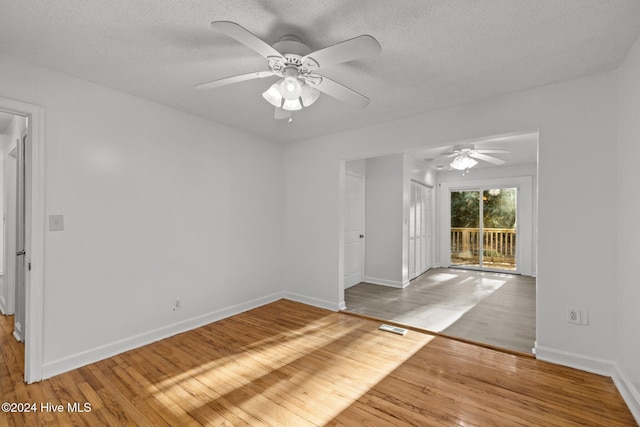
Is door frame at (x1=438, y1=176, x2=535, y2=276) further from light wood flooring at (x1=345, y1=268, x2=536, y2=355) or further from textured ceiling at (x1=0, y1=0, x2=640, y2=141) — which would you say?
textured ceiling at (x1=0, y1=0, x2=640, y2=141)

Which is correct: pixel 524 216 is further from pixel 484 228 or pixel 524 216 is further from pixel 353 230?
pixel 353 230

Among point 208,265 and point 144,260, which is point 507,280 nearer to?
point 208,265

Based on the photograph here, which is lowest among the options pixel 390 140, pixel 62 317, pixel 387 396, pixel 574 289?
pixel 387 396

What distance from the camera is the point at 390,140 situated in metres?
3.44

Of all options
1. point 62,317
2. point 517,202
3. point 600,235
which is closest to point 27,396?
point 62,317

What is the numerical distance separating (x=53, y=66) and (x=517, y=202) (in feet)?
25.1

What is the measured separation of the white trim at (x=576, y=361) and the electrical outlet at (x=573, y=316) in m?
0.27

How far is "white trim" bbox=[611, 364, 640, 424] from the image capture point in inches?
71.2

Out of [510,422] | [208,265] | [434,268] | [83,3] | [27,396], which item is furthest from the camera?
[434,268]

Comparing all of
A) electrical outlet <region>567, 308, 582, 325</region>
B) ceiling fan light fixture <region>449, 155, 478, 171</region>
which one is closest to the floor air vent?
electrical outlet <region>567, 308, 582, 325</region>

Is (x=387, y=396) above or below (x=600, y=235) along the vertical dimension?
below

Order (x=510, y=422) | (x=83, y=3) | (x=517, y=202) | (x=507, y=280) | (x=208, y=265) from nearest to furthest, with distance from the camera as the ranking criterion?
(x=83, y=3) → (x=510, y=422) → (x=208, y=265) → (x=507, y=280) → (x=517, y=202)

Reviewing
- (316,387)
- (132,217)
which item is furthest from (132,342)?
(316,387)

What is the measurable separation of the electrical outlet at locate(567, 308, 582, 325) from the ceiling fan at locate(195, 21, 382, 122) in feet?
7.97
